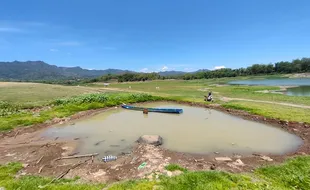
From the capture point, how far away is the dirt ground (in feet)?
31.2

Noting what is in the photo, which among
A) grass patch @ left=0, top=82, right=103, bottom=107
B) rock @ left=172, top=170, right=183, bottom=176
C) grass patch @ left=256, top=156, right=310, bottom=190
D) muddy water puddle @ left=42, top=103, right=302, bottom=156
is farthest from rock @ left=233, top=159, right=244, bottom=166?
grass patch @ left=0, top=82, right=103, bottom=107

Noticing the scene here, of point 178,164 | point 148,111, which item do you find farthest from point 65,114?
point 178,164

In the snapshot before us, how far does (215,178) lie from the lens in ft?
26.7

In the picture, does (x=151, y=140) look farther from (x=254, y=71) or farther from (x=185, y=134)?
(x=254, y=71)

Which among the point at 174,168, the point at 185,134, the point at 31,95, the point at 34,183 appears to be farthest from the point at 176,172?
the point at 31,95

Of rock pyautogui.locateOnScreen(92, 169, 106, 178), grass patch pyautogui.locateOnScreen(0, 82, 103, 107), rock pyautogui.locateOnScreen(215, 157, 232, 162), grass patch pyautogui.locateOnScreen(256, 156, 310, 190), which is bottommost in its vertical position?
rock pyautogui.locateOnScreen(215, 157, 232, 162)

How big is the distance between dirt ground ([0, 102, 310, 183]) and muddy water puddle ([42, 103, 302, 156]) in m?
0.90

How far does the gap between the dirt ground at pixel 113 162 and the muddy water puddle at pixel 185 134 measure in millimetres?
904

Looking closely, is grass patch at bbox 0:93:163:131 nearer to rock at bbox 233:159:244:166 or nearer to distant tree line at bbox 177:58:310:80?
rock at bbox 233:159:244:166

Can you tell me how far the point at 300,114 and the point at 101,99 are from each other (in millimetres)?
26219

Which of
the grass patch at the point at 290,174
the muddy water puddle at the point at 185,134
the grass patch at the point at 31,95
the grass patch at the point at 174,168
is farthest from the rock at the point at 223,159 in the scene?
the grass patch at the point at 31,95

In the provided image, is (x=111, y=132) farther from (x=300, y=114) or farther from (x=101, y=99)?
(x=300, y=114)

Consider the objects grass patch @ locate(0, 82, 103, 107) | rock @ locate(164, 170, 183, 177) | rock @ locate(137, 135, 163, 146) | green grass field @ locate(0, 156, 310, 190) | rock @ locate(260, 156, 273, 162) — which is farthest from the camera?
grass patch @ locate(0, 82, 103, 107)

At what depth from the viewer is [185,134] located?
15992 mm
